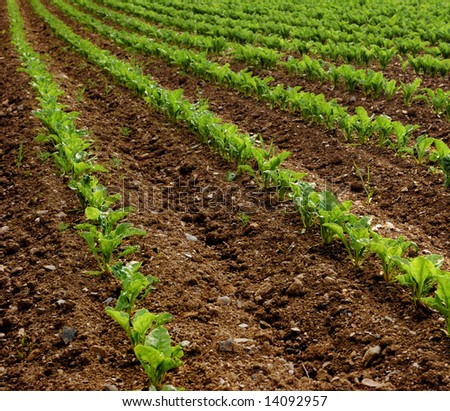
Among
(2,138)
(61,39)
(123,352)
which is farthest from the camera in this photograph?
(61,39)

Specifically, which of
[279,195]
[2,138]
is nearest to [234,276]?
[279,195]

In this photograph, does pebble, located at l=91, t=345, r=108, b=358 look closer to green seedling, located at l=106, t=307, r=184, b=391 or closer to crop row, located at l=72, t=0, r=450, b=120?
green seedling, located at l=106, t=307, r=184, b=391

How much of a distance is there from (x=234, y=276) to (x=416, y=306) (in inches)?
56.9

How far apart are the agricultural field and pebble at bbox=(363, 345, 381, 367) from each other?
0.01 metres

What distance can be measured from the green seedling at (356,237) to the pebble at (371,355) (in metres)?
0.79

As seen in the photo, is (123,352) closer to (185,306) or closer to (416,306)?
(185,306)

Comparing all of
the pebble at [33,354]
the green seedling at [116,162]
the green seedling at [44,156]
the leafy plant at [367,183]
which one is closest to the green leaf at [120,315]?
the pebble at [33,354]

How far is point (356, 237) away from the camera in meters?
4.37

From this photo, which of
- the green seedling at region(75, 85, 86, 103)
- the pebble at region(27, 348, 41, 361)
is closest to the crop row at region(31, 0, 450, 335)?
the pebble at region(27, 348, 41, 361)

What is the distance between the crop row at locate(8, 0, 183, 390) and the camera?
341cm

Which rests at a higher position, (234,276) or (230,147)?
(230,147)

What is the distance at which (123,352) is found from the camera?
379 cm
